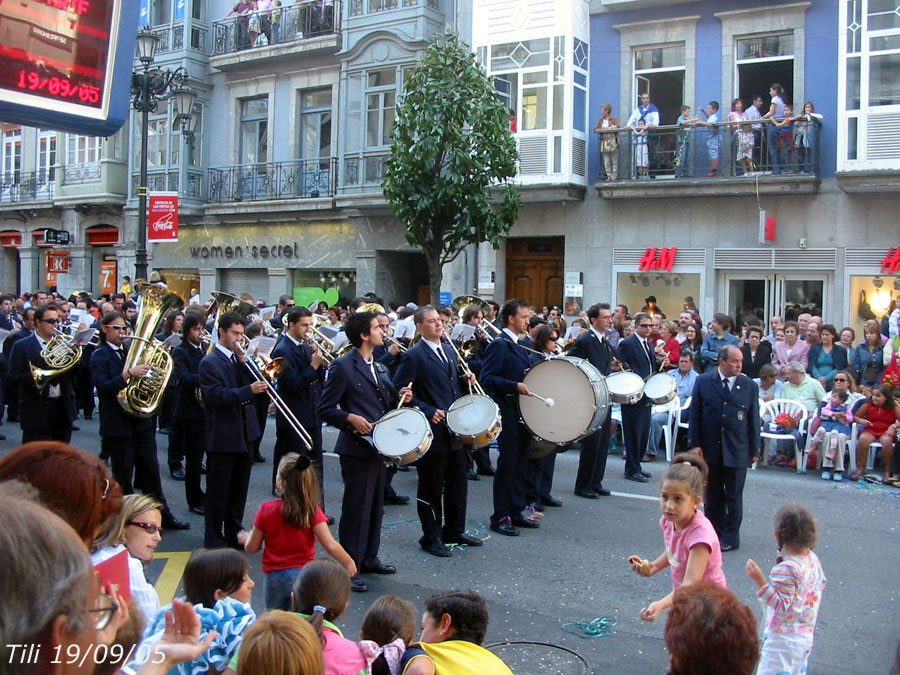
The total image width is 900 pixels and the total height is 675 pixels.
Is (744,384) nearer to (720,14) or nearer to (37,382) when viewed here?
(37,382)

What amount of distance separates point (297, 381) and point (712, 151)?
12711 millimetres

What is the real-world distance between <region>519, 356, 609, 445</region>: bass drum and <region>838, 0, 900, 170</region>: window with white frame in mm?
11673

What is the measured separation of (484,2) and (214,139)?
33.4 feet

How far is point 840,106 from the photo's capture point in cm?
1731

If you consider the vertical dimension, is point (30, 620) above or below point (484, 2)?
below

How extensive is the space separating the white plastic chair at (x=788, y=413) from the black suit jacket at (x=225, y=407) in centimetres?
675

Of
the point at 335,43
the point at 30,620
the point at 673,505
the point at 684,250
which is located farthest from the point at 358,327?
the point at 335,43

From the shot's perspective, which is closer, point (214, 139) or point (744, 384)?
point (744, 384)

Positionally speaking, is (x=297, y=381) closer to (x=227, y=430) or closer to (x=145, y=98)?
(x=227, y=430)

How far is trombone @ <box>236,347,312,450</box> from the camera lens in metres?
7.40

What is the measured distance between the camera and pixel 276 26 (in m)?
25.1

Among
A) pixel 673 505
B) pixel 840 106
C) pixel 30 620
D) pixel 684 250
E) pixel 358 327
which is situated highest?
pixel 840 106

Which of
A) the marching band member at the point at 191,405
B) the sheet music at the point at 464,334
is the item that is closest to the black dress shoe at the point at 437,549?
the marching band member at the point at 191,405

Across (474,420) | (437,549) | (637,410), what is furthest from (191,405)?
(637,410)
